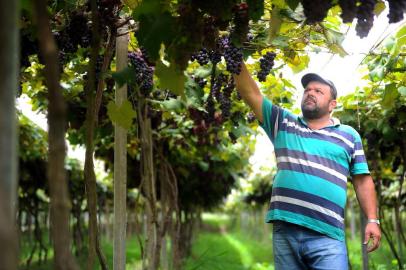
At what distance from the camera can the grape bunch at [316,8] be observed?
1615 mm

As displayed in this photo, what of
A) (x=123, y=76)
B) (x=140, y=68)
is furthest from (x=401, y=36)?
(x=123, y=76)

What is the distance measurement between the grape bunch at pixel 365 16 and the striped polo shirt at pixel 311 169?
3.51ft

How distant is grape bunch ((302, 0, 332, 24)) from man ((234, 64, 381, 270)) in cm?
106

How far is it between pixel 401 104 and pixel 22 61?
3.15 metres

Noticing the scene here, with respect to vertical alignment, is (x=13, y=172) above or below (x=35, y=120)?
below

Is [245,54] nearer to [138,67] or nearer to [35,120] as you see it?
[138,67]

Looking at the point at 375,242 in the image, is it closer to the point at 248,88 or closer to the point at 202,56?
the point at 248,88

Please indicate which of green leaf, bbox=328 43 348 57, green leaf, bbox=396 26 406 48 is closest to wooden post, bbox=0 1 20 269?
green leaf, bbox=328 43 348 57

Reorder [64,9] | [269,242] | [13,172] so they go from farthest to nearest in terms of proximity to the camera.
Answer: [269,242], [64,9], [13,172]

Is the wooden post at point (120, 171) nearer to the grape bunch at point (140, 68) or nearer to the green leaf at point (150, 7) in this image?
the grape bunch at point (140, 68)

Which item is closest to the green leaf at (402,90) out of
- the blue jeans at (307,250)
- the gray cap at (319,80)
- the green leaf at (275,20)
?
the gray cap at (319,80)

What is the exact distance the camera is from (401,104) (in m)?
4.38

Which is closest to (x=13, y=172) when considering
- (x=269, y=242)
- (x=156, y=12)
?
(x=156, y=12)

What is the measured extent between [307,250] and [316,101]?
82 cm
